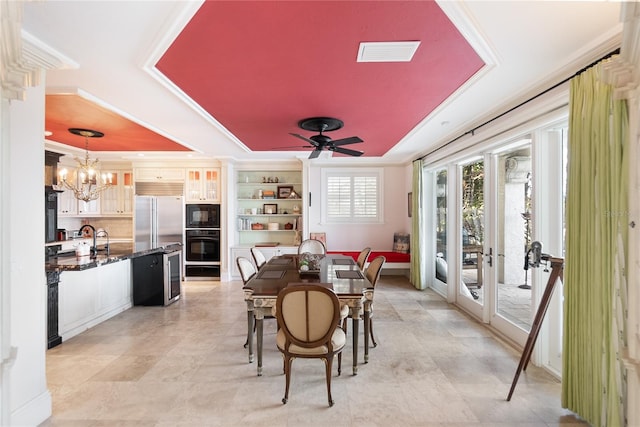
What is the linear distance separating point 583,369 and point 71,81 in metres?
4.44

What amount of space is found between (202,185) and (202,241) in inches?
45.9

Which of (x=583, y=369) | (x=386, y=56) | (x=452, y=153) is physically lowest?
(x=583, y=369)

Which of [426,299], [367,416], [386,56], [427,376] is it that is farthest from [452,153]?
[367,416]

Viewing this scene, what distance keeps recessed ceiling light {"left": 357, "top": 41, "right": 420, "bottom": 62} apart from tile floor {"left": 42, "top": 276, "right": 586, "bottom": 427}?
8.37ft

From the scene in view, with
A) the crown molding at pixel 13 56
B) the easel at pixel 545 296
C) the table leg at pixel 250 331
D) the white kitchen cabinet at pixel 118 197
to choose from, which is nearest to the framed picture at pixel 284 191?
the white kitchen cabinet at pixel 118 197

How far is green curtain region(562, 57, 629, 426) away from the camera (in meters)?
1.74

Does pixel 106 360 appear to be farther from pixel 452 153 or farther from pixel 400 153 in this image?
pixel 400 153

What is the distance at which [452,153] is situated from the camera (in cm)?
443

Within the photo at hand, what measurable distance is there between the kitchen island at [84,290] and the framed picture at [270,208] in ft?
8.65

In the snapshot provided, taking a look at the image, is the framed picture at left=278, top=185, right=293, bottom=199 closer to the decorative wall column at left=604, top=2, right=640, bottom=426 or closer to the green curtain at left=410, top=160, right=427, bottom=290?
the green curtain at left=410, top=160, right=427, bottom=290


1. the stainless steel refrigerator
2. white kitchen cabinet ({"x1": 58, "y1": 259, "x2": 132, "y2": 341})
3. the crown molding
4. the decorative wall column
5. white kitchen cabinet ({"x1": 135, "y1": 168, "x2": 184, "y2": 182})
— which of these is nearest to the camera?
the crown molding

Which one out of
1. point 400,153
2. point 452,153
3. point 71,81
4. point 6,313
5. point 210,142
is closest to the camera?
point 6,313

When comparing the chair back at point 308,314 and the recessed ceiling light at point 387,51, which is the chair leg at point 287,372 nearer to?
the chair back at point 308,314

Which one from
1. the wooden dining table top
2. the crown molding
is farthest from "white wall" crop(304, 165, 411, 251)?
the crown molding
